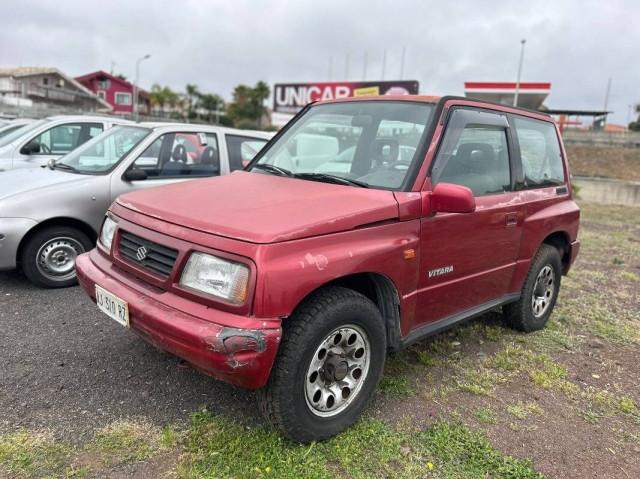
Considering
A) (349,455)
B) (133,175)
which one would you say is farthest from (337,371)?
(133,175)

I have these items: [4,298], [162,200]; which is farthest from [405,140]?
[4,298]

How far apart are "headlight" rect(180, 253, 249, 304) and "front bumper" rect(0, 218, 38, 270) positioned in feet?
9.25

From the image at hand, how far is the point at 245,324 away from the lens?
2.19 meters

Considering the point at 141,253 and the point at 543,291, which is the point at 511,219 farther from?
the point at 141,253

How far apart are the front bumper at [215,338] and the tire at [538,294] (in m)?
2.73

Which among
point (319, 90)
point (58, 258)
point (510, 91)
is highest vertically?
point (510, 91)

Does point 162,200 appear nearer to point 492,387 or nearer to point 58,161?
point 492,387

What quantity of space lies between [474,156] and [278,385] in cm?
212

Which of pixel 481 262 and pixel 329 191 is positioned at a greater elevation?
pixel 329 191

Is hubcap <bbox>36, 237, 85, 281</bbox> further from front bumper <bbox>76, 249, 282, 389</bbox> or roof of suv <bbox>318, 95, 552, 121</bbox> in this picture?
roof of suv <bbox>318, 95, 552, 121</bbox>

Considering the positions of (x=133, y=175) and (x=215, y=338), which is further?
(x=133, y=175)

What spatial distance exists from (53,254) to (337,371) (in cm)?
342

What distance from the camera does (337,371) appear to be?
259 cm

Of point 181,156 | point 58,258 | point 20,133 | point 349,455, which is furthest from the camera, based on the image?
point 20,133
